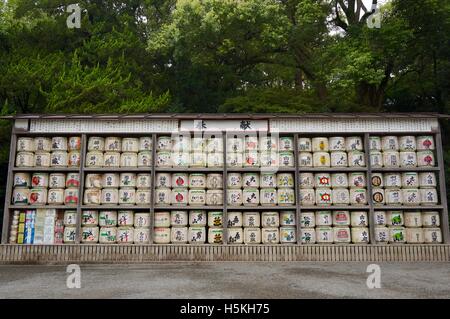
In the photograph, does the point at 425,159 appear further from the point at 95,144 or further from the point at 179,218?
the point at 95,144

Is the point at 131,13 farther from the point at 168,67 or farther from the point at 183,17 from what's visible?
the point at 183,17

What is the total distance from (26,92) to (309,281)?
14.5m

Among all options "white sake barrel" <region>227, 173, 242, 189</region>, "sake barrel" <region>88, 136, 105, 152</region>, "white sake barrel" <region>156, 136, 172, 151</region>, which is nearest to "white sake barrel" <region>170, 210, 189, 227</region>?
"white sake barrel" <region>227, 173, 242, 189</region>

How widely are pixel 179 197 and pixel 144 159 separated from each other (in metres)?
1.39

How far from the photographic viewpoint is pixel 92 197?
10.4 m

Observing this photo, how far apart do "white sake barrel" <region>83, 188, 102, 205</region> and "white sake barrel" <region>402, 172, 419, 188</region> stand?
26.2ft

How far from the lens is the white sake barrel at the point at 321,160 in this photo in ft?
34.9

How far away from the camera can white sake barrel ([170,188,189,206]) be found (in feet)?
34.2

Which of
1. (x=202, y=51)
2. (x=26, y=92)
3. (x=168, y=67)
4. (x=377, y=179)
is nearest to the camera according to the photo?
(x=377, y=179)

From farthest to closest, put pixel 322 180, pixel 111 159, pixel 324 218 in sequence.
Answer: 1. pixel 111 159
2. pixel 322 180
3. pixel 324 218

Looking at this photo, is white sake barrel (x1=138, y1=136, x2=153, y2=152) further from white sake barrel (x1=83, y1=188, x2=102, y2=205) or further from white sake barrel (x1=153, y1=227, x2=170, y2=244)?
white sake barrel (x1=153, y1=227, x2=170, y2=244)

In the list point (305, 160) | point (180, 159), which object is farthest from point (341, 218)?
point (180, 159)

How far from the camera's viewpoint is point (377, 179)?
10477 mm

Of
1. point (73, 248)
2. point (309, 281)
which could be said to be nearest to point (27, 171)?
point (73, 248)
